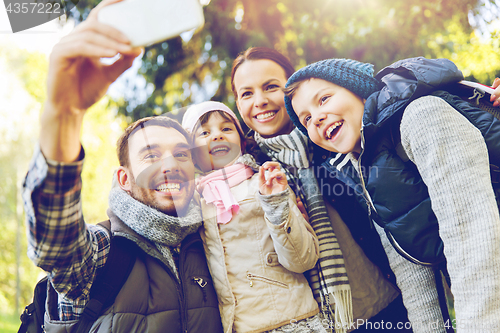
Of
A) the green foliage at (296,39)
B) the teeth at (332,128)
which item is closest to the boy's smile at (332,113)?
the teeth at (332,128)

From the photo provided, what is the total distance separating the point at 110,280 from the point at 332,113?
1221 millimetres

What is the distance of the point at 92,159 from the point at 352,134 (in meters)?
6.77

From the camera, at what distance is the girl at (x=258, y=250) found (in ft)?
4.75

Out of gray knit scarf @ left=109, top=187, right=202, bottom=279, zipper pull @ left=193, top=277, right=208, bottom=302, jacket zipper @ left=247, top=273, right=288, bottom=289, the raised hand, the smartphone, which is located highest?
the smartphone

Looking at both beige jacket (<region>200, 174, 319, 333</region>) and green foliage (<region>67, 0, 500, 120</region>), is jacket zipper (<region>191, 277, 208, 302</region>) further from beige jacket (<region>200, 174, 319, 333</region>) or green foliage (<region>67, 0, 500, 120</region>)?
green foliage (<region>67, 0, 500, 120</region>)

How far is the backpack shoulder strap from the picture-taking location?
1254 millimetres

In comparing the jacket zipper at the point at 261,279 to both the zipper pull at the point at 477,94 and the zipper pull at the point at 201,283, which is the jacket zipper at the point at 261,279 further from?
the zipper pull at the point at 477,94

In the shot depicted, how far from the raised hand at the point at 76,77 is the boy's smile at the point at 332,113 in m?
0.95

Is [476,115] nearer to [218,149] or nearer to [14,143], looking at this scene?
[218,149]

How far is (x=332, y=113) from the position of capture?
1543 millimetres

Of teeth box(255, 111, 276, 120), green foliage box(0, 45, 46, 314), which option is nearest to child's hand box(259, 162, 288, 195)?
teeth box(255, 111, 276, 120)

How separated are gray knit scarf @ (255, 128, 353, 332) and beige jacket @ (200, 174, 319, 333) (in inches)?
3.5

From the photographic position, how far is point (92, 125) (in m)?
6.35

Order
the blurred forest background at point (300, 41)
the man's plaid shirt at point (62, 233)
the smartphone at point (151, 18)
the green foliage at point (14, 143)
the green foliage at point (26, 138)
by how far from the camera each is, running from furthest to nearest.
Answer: the green foliage at point (14, 143) < the green foliage at point (26, 138) < the blurred forest background at point (300, 41) < the man's plaid shirt at point (62, 233) < the smartphone at point (151, 18)
